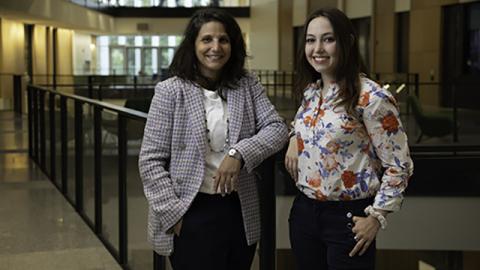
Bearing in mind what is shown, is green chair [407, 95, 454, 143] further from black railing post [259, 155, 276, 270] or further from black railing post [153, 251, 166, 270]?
black railing post [259, 155, 276, 270]

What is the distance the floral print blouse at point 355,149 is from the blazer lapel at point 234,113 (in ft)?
0.84

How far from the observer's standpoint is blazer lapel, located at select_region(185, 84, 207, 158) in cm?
246

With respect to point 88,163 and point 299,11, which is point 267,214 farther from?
point 299,11

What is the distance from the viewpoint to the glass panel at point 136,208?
449 centimetres

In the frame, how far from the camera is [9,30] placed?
2584 centimetres

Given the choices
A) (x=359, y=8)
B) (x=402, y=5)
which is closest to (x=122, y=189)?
(x=402, y=5)

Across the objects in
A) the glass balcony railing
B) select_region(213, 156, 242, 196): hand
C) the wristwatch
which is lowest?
select_region(213, 156, 242, 196): hand

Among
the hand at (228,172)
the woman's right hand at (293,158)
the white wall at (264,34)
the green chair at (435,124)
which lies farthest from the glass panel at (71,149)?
the white wall at (264,34)

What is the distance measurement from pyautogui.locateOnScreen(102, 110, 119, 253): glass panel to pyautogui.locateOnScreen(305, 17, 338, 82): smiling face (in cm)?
316

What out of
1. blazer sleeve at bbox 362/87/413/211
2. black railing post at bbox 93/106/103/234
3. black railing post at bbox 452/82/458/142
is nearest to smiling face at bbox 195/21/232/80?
blazer sleeve at bbox 362/87/413/211

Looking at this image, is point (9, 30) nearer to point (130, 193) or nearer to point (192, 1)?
point (192, 1)

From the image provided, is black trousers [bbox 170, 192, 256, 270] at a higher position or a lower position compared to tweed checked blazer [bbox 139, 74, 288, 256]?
lower

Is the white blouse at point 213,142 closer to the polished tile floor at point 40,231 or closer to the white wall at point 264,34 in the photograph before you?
the polished tile floor at point 40,231

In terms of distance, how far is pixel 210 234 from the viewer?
8.43 feet
